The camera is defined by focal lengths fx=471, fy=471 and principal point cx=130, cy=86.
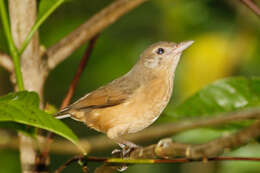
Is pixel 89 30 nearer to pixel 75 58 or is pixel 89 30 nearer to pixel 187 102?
pixel 187 102

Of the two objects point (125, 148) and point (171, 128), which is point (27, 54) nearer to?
point (125, 148)

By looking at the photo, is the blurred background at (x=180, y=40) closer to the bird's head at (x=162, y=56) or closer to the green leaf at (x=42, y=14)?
the bird's head at (x=162, y=56)

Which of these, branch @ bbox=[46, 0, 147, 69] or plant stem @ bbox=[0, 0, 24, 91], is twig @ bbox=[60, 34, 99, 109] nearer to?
branch @ bbox=[46, 0, 147, 69]

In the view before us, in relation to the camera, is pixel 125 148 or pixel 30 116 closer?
pixel 30 116

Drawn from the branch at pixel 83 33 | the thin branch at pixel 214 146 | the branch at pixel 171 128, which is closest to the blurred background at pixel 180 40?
the branch at pixel 83 33

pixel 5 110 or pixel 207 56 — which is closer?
pixel 5 110

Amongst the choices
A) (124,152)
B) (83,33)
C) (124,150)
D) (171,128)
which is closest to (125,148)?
(124,150)

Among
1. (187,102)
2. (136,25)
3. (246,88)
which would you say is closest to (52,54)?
(187,102)
